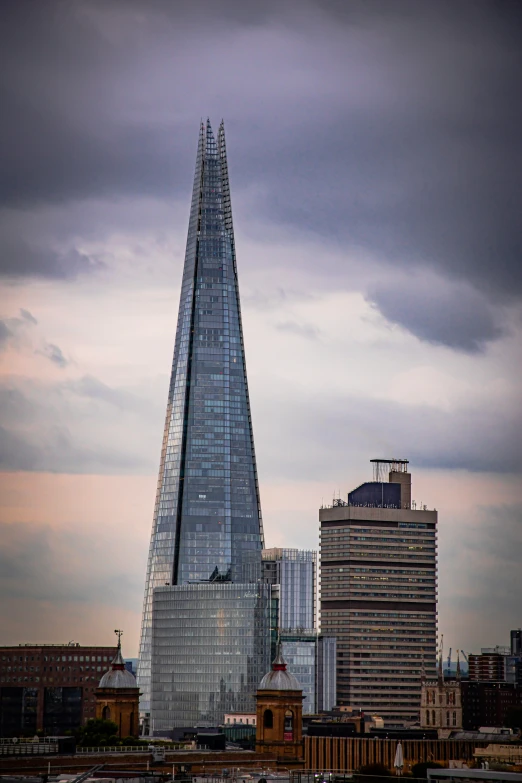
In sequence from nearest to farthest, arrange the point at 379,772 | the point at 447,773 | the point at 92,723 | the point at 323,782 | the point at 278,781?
the point at 447,773 < the point at 278,781 < the point at 323,782 < the point at 379,772 < the point at 92,723

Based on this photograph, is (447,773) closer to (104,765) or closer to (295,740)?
(104,765)

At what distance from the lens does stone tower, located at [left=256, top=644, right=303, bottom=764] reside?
187750 mm

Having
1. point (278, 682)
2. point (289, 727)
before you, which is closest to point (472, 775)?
point (289, 727)

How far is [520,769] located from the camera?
169250 mm

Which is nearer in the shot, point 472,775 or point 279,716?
point 472,775

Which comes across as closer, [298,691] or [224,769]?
[224,769]

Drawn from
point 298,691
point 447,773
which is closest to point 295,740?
point 298,691

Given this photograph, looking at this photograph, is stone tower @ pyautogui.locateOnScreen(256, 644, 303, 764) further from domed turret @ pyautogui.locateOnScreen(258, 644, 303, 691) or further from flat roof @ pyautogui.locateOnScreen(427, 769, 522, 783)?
flat roof @ pyautogui.locateOnScreen(427, 769, 522, 783)

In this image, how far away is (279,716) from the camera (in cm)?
18938

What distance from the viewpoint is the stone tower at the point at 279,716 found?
188 m

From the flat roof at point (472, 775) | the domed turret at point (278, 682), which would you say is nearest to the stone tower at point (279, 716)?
the domed turret at point (278, 682)

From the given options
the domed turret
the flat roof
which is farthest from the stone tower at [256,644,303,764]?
the flat roof

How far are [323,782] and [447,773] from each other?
23.8 metres

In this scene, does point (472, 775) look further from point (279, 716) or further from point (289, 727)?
point (289, 727)
